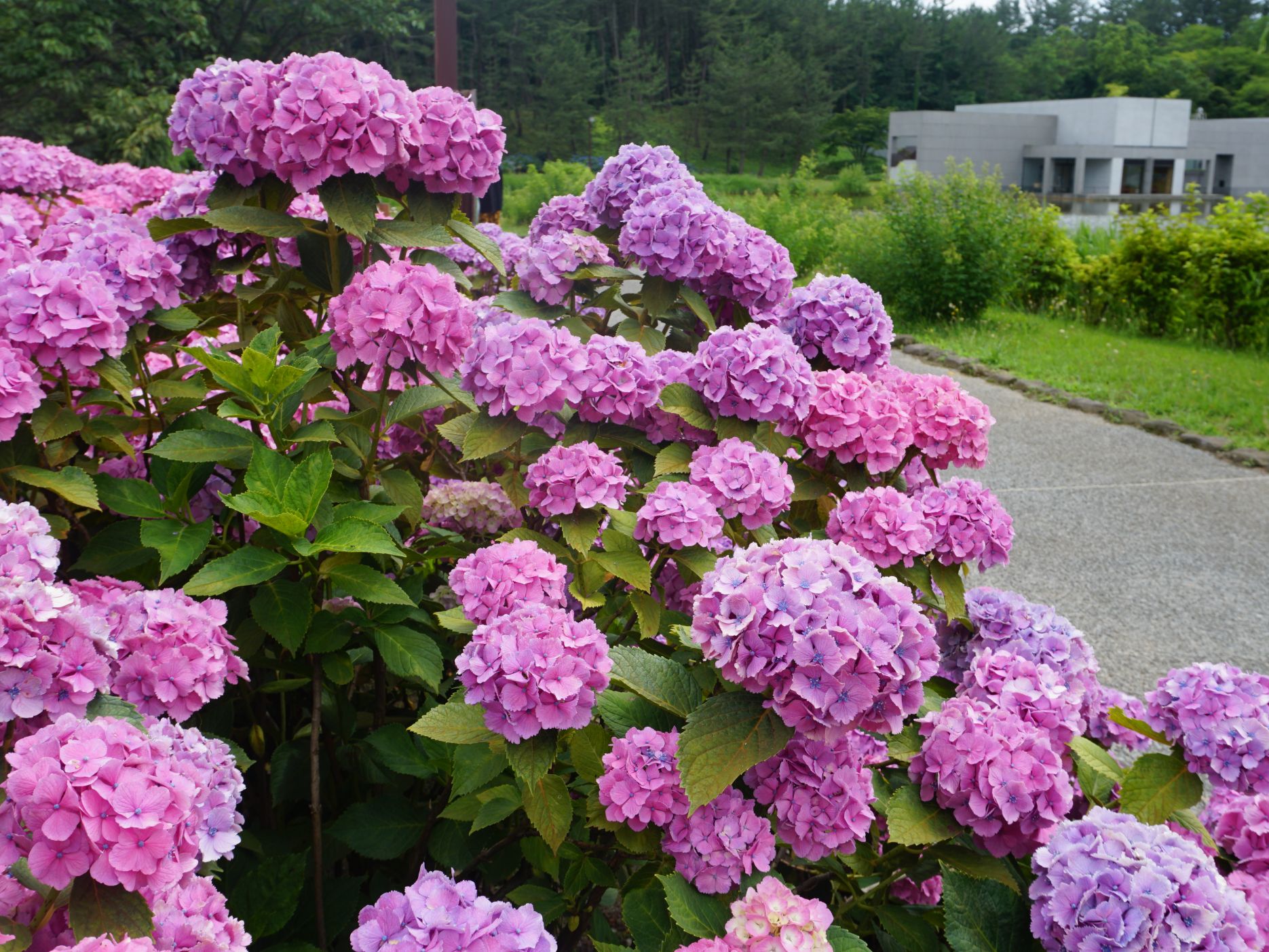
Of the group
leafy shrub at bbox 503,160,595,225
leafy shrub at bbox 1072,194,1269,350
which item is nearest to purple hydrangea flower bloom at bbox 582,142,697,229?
leafy shrub at bbox 1072,194,1269,350

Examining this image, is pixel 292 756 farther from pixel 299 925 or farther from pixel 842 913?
pixel 842 913

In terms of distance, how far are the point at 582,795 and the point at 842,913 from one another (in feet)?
1.35

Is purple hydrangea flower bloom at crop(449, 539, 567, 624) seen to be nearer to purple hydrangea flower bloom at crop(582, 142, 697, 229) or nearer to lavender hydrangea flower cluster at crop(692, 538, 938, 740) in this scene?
lavender hydrangea flower cluster at crop(692, 538, 938, 740)

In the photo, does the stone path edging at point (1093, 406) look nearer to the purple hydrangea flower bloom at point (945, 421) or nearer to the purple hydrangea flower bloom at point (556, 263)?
the purple hydrangea flower bloom at point (945, 421)

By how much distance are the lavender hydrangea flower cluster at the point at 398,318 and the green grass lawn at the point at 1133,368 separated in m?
6.55

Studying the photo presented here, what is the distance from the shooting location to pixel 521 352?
5.15 feet

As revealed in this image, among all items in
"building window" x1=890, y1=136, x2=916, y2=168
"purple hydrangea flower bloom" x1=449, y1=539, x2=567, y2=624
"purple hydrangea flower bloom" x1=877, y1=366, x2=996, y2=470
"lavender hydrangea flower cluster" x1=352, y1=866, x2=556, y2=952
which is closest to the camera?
"lavender hydrangea flower cluster" x1=352, y1=866, x2=556, y2=952

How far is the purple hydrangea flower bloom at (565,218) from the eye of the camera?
2393 millimetres

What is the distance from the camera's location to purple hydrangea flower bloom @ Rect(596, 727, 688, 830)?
1154mm

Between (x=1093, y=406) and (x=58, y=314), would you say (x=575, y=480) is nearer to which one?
(x=58, y=314)

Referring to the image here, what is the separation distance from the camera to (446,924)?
34.6 inches

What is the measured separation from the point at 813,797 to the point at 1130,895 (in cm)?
32

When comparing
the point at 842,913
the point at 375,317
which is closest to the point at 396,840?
the point at 842,913

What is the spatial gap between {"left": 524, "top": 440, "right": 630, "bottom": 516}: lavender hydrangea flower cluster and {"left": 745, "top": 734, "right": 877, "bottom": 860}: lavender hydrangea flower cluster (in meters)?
0.47
